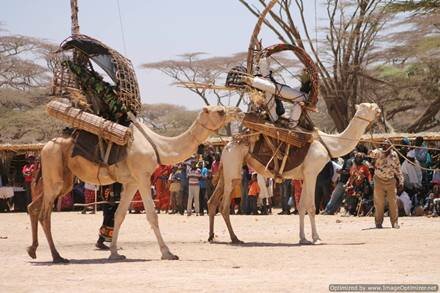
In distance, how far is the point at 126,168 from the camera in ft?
47.2

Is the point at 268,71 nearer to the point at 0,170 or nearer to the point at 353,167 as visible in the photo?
the point at 353,167

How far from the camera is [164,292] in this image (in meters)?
10.1

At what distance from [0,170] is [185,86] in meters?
22.7

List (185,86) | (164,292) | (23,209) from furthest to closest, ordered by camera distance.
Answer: (23,209) → (185,86) → (164,292)

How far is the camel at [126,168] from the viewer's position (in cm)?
1416

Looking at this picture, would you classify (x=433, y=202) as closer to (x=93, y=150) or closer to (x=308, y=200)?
(x=308, y=200)

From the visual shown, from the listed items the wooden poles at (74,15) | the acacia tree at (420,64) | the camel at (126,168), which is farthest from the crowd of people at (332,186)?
the acacia tree at (420,64)

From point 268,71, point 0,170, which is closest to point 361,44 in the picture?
point 0,170

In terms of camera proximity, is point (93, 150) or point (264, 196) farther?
point (264, 196)

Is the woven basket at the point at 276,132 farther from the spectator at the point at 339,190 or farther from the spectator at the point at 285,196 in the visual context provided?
the spectator at the point at 285,196

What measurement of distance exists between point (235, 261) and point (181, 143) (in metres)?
2.24

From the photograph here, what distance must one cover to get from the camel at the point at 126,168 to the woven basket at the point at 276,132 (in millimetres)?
2232

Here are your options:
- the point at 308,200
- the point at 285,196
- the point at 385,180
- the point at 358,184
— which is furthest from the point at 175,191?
the point at 308,200

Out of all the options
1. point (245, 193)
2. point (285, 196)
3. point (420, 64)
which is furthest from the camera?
point (420, 64)
